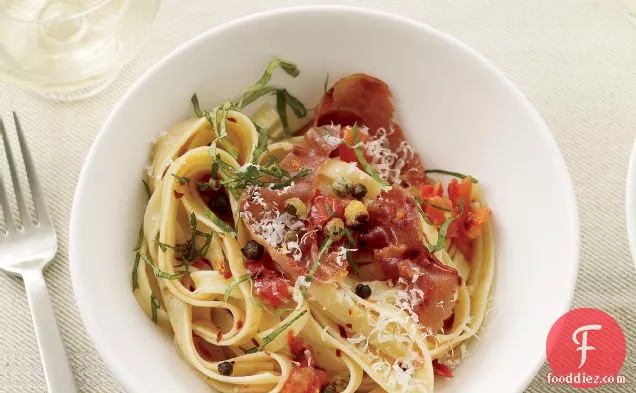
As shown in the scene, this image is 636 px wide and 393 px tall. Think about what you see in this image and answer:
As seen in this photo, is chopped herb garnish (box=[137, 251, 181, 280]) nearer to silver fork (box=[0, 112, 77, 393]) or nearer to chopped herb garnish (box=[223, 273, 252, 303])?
chopped herb garnish (box=[223, 273, 252, 303])

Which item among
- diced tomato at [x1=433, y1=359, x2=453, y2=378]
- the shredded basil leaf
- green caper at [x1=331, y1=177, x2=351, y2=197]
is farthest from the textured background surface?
green caper at [x1=331, y1=177, x2=351, y2=197]

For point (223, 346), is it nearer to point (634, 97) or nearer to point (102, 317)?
point (102, 317)

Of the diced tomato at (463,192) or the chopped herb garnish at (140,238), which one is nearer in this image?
the chopped herb garnish at (140,238)

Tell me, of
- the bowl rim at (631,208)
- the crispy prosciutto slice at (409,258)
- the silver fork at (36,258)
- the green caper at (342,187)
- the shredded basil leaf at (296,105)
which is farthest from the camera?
the shredded basil leaf at (296,105)

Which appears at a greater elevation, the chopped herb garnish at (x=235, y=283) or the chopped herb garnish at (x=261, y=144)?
the chopped herb garnish at (x=261, y=144)

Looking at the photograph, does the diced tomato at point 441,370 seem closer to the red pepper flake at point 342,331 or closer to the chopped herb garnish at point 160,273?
the red pepper flake at point 342,331

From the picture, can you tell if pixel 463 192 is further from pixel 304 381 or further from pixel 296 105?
pixel 304 381

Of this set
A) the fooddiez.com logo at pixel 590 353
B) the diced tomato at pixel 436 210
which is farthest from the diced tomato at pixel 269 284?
the fooddiez.com logo at pixel 590 353
